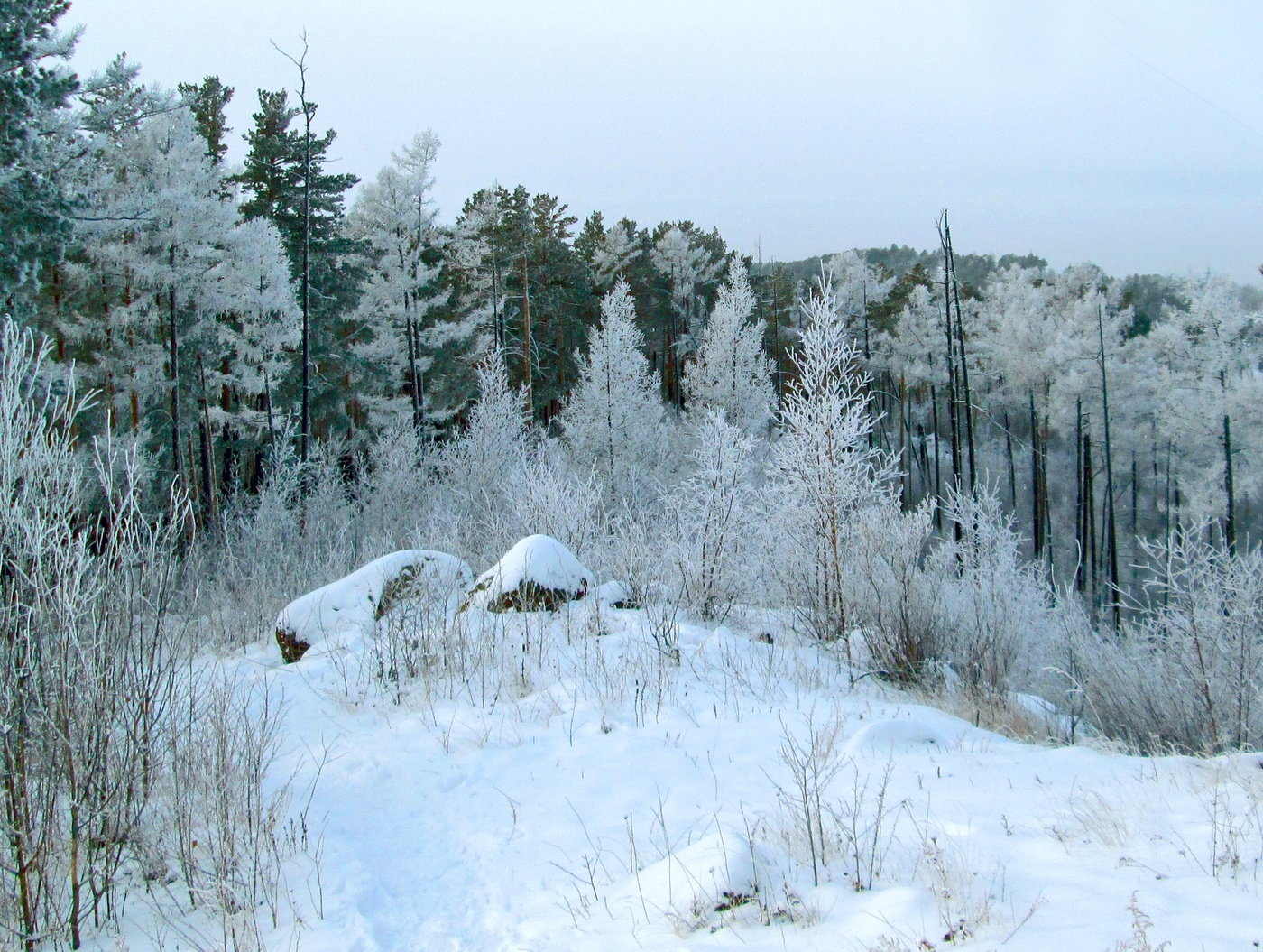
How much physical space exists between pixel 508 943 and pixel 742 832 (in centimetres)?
114

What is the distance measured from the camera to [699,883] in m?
3.02

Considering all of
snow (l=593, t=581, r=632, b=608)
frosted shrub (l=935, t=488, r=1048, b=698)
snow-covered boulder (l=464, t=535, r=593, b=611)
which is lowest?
frosted shrub (l=935, t=488, r=1048, b=698)

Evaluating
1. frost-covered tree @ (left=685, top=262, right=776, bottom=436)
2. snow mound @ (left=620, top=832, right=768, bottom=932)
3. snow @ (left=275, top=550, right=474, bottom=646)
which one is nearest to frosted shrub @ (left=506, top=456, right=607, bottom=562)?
snow @ (left=275, top=550, right=474, bottom=646)

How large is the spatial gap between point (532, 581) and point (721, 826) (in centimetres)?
444

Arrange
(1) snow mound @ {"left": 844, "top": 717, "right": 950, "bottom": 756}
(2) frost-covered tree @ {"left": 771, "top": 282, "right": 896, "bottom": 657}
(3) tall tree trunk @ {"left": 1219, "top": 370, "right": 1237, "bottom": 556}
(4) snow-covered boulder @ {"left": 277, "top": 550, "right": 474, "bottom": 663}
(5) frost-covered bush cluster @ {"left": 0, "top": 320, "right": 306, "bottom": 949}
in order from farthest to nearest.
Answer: (3) tall tree trunk @ {"left": 1219, "top": 370, "right": 1237, "bottom": 556}
(2) frost-covered tree @ {"left": 771, "top": 282, "right": 896, "bottom": 657}
(4) snow-covered boulder @ {"left": 277, "top": 550, "right": 474, "bottom": 663}
(1) snow mound @ {"left": 844, "top": 717, "right": 950, "bottom": 756}
(5) frost-covered bush cluster @ {"left": 0, "top": 320, "right": 306, "bottom": 949}

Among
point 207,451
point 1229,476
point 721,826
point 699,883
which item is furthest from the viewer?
point 1229,476

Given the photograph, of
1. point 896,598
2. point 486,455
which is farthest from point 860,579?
point 486,455

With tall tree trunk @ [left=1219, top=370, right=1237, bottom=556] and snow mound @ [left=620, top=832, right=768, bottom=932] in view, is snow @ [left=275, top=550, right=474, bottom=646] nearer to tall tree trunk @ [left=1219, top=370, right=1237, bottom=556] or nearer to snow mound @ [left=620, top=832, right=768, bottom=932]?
snow mound @ [left=620, top=832, right=768, bottom=932]

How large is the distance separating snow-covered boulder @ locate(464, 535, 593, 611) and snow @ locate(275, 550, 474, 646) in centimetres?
39

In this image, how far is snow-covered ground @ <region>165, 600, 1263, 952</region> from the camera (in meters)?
2.75

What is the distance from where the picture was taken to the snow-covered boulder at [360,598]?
24.6 ft

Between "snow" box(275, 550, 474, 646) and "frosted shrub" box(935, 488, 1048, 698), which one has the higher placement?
"snow" box(275, 550, 474, 646)

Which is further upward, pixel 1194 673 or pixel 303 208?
pixel 303 208

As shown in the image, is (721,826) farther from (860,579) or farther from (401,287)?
(401,287)
